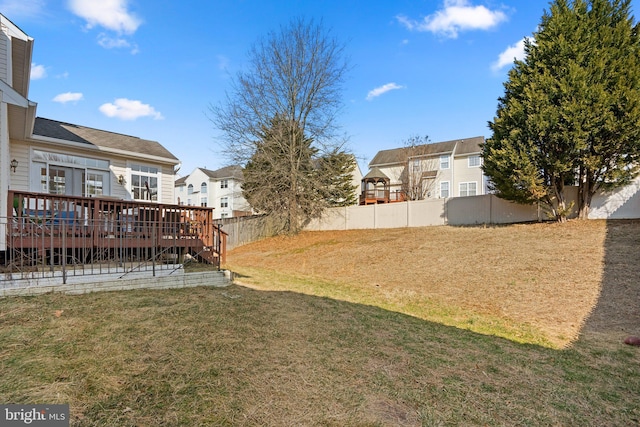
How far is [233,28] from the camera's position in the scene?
13469mm

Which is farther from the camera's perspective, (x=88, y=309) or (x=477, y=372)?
(x=88, y=309)

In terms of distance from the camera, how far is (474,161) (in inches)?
1092

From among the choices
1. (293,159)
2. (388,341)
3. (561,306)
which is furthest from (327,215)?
(388,341)

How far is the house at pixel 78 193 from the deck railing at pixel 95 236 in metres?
0.02

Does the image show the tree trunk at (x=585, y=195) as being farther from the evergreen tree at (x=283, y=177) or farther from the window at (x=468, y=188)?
the window at (x=468, y=188)

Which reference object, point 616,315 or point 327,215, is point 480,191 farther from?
point 616,315

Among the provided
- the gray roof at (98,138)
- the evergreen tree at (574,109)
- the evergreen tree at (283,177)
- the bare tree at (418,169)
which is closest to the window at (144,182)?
the gray roof at (98,138)

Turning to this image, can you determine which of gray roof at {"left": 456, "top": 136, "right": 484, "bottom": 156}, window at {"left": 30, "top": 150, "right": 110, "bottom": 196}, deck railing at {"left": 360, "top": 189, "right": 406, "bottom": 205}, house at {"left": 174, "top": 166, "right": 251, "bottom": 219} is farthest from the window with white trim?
window at {"left": 30, "top": 150, "right": 110, "bottom": 196}

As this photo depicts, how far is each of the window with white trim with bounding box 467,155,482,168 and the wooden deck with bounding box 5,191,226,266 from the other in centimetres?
2484

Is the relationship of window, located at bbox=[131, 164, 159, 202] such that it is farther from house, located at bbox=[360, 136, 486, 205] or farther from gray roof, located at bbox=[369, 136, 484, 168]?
gray roof, located at bbox=[369, 136, 484, 168]

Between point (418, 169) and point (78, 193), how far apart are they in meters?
22.9

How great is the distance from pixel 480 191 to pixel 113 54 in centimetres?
2588

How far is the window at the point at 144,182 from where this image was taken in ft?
42.7

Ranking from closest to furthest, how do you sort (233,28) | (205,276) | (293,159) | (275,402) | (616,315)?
(275,402) < (616,315) < (205,276) < (233,28) < (293,159)
